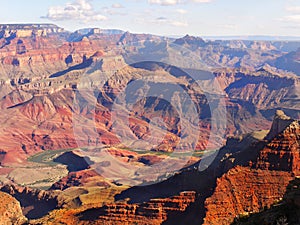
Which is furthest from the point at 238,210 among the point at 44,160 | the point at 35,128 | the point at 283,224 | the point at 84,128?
the point at 35,128

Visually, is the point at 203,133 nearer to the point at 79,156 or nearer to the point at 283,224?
the point at 79,156

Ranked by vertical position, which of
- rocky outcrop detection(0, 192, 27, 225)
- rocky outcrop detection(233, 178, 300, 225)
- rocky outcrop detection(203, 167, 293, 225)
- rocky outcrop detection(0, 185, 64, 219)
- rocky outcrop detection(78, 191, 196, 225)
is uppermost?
rocky outcrop detection(233, 178, 300, 225)

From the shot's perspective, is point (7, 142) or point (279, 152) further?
point (7, 142)

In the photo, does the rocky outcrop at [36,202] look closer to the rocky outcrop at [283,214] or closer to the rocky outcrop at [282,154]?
the rocky outcrop at [282,154]

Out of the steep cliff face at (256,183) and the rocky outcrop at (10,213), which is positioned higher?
the steep cliff face at (256,183)

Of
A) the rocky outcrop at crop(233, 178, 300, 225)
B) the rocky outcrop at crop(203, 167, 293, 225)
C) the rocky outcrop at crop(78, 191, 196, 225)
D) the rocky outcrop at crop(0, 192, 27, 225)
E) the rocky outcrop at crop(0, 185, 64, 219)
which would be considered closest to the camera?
the rocky outcrop at crop(233, 178, 300, 225)

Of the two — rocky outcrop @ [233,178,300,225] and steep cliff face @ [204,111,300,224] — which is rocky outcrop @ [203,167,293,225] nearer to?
steep cliff face @ [204,111,300,224]

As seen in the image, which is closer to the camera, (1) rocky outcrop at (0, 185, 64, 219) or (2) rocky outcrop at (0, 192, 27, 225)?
(2) rocky outcrop at (0, 192, 27, 225)

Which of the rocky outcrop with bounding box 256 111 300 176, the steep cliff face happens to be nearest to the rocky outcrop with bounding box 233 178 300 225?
the steep cliff face

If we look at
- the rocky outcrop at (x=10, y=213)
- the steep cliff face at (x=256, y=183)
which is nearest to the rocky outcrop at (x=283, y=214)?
the steep cliff face at (x=256, y=183)
